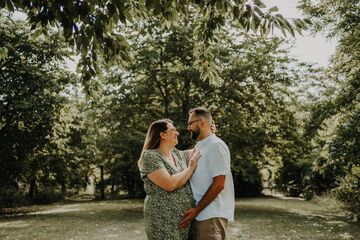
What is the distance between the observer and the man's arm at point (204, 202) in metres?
3.92

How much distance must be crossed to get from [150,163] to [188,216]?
62 cm

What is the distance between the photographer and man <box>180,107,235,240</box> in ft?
12.9

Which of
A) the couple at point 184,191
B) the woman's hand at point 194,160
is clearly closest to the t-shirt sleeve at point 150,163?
the couple at point 184,191

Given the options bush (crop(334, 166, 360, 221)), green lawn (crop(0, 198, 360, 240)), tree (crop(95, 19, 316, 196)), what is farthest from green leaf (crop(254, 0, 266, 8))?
bush (crop(334, 166, 360, 221))

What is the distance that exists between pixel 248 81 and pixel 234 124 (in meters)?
2.35

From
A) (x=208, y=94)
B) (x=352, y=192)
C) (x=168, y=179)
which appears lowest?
(x=352, y=192)

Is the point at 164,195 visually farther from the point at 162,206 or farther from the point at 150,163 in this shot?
the point at 150,163

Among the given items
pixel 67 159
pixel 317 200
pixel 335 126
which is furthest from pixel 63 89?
pixel 317 200

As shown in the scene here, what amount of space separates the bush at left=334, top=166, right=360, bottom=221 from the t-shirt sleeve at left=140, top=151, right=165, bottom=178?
55.4 feet

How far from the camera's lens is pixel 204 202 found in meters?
3.92

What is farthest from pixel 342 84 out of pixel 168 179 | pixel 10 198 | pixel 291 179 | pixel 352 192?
pixel 291 179

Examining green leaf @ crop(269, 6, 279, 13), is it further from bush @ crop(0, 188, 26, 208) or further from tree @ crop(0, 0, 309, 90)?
bush @ crop(0, 188, 26, 208)

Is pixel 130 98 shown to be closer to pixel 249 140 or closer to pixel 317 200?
pixel 249 140

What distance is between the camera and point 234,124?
20688 millimetres
